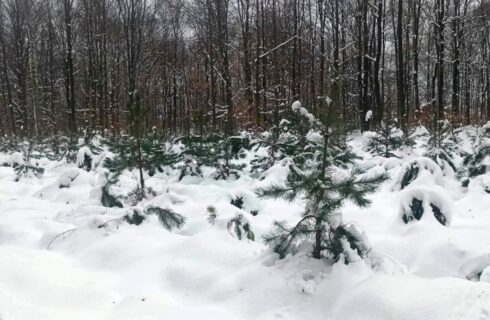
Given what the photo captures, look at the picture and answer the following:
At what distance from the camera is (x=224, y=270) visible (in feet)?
12.2

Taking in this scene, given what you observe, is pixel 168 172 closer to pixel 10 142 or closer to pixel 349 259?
pixel 349 259

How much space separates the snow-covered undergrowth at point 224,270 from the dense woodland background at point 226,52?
342 inches

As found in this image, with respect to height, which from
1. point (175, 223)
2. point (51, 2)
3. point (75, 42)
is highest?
point (51, 2)

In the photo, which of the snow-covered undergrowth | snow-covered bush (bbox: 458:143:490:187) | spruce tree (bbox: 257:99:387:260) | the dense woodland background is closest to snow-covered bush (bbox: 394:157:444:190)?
the snow-covered undergrowth

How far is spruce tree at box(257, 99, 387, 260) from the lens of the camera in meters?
3.37

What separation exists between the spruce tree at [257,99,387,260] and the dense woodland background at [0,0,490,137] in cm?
989

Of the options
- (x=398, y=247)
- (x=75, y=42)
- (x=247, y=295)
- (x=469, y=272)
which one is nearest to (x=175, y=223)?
(x=247, y=295)

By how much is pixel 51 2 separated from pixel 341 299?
28022 mm

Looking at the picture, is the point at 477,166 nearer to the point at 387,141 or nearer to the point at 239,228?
the point at 387,141

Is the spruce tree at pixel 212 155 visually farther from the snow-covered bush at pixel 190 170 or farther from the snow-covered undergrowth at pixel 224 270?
the snow-covered undergrowth at pixel 224 270

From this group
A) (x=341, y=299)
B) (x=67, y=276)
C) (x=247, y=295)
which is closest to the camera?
(x=341, y=299)

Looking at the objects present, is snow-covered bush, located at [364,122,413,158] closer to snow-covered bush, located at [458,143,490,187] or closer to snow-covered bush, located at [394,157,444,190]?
snow-covered bush, located at [458,143,490,187]

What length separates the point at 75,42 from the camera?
90.1 ft

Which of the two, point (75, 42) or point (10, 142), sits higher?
point (75, 42)
